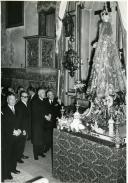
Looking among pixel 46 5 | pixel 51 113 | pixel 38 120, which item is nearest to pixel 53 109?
pixel 51 113

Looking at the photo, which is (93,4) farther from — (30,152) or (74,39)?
(30,152)

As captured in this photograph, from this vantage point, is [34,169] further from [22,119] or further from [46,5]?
[46,5]

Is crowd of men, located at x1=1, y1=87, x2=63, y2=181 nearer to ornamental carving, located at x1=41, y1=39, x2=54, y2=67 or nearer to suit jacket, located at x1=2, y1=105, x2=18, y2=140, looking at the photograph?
suit jacket, located at x1=2, y1=105, x2=18, y2=140

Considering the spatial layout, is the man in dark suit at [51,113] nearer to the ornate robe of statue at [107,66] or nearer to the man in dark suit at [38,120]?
the man in dark suit at [38,120]

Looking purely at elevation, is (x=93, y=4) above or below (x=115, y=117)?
above

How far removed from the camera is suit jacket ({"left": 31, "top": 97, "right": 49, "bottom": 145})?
5.86 m

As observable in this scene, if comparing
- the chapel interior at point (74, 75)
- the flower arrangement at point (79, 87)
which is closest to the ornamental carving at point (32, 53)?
the chapel interior at point (74, 75)

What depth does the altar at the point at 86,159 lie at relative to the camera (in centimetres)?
392

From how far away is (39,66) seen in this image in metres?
8.95

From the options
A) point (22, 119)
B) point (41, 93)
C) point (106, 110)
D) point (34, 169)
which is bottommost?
point (34, 169)

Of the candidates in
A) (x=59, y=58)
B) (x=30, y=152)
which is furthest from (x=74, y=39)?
(x=30, y=152)

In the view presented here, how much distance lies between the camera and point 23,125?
17.5ft

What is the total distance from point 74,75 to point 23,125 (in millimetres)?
3153

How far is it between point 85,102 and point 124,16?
362 cm
